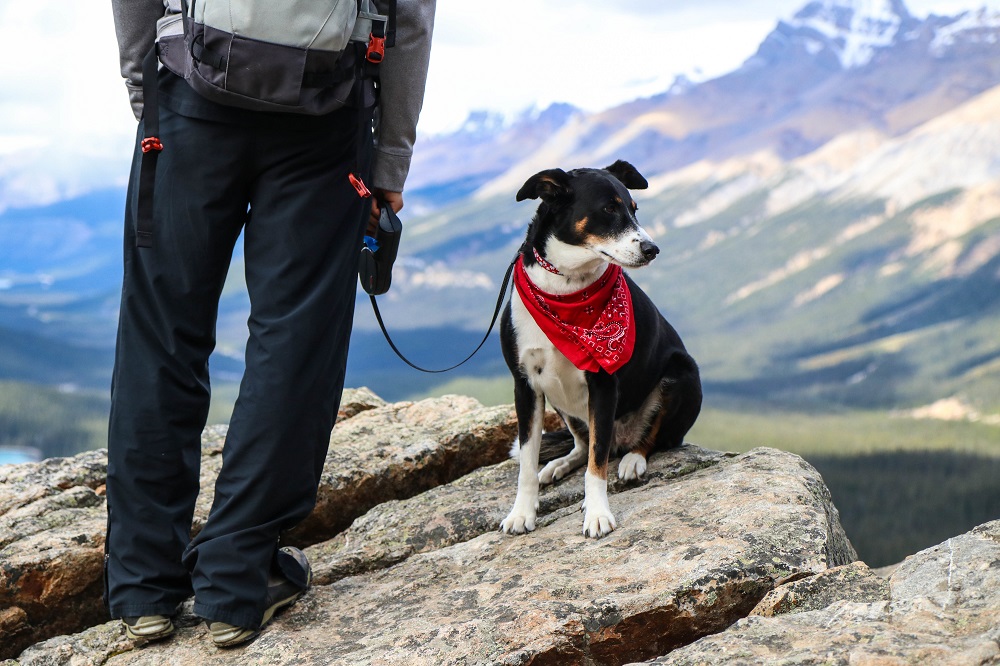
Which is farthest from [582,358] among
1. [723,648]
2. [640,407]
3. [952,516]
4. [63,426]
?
[63,426]

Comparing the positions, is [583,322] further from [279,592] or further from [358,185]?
[279,592]

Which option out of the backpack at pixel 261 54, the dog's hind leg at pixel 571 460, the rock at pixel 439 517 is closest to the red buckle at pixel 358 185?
the backpack at pixel 261 54

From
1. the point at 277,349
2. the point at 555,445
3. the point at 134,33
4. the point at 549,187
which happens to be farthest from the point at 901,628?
the point at 134,33

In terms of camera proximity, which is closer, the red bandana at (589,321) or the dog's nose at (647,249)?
the dog's nose at (647,249)

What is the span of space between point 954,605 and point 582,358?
92.0 inches

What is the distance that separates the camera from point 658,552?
4.75 meters

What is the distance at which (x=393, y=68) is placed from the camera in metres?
4.45

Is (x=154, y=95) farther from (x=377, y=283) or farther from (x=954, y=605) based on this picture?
(x=954, y=605)

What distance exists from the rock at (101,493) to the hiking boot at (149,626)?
1243mm

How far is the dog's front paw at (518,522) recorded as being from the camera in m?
5.51

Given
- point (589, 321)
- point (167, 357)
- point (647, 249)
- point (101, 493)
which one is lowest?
point (101, 493)

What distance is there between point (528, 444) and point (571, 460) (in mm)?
730

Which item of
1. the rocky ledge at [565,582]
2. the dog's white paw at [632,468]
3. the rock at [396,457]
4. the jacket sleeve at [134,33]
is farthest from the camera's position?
the rock at [396,457]

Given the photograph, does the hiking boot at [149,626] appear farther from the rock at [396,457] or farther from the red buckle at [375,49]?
the red buckle at [375,49]
